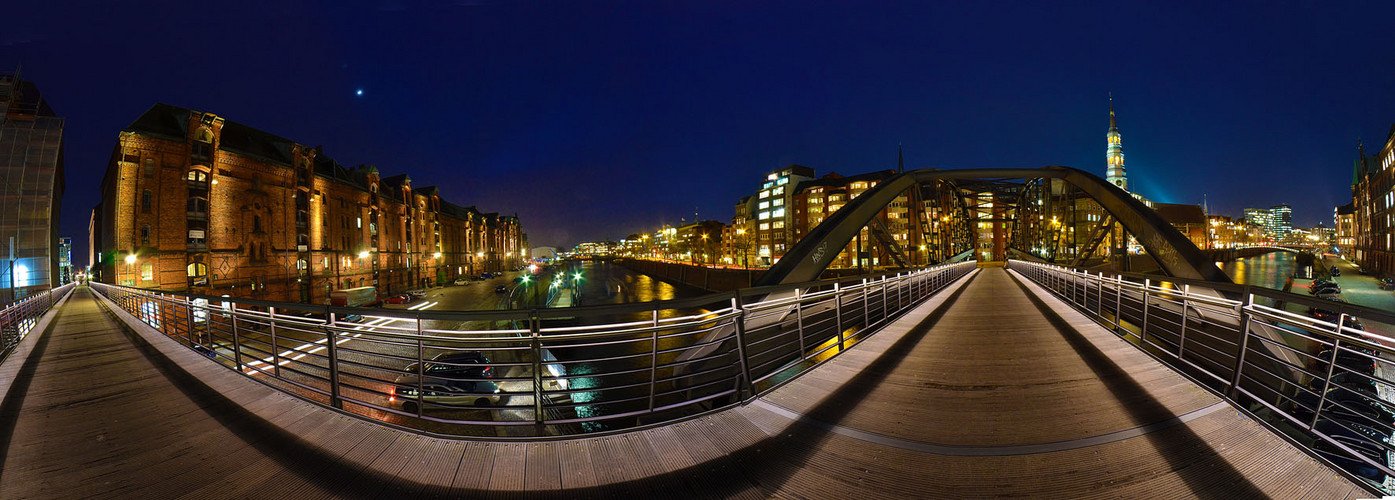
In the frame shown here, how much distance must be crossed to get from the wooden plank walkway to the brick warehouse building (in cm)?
2921

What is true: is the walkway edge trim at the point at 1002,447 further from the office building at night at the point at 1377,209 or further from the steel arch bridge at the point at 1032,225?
the office building at night at the point at 1377,209

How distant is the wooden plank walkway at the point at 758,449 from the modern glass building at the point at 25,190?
33.5 metres

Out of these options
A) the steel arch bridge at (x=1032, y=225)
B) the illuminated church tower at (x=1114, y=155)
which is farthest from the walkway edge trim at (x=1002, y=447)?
the illuminated church tower at (x=1114, y=155)

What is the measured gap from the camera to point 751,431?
12.5 feet

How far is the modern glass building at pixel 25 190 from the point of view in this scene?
77.2 feet

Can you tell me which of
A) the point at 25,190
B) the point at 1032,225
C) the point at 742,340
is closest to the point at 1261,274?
the point at 1032,225

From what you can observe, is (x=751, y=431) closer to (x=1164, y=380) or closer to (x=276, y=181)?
(x=1164, y=380)

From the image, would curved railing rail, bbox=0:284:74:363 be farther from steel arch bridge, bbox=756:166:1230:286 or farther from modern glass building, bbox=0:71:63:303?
modern glass building, bbox=0:71:63:303

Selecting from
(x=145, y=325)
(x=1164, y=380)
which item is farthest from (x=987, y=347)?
(x=145, y=325)

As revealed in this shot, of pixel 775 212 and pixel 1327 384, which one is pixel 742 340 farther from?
pixel 775 212

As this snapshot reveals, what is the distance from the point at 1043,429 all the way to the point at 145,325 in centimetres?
1777

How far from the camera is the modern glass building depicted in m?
23.5

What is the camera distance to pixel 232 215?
28.1 metres

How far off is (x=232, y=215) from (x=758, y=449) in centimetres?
3844
